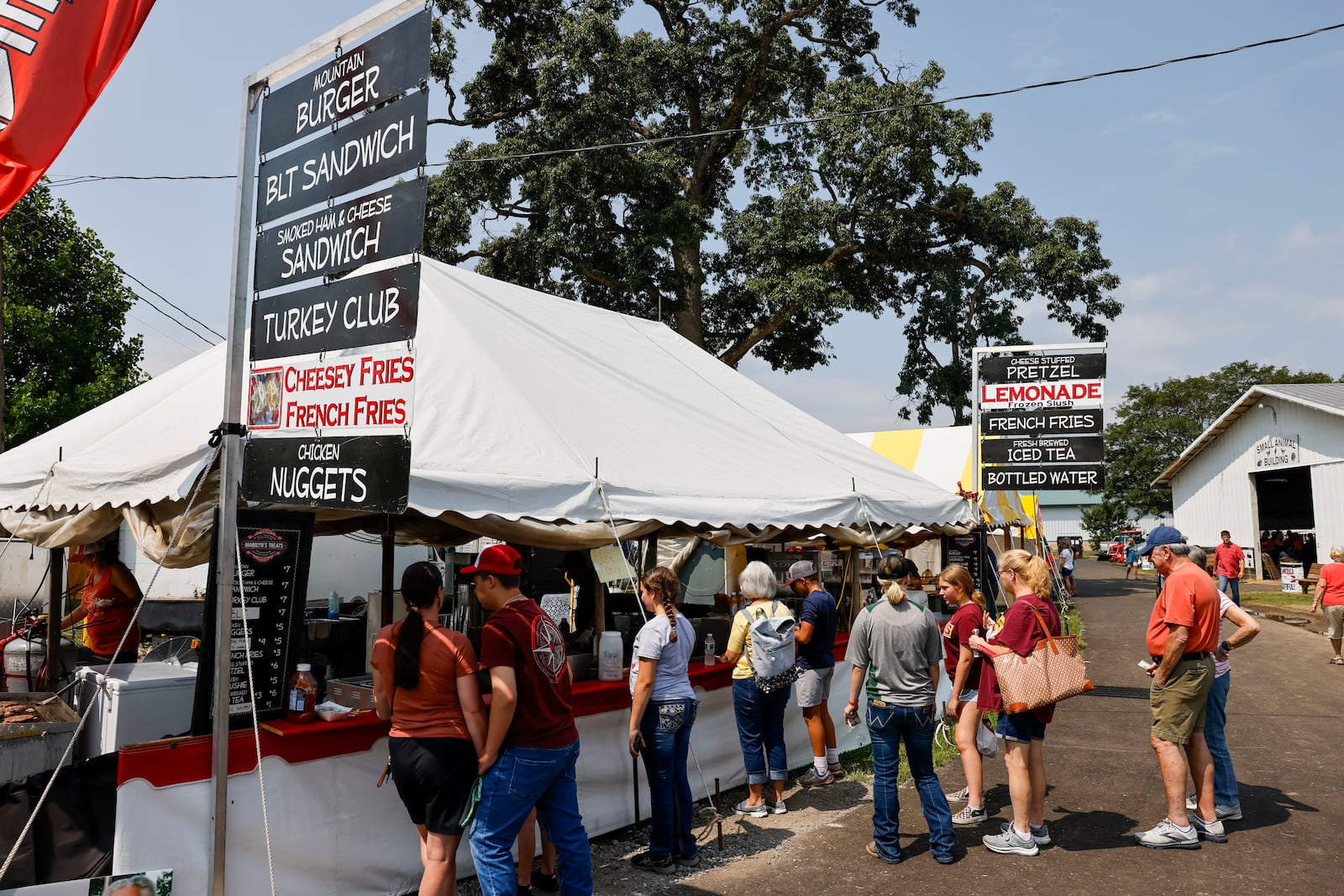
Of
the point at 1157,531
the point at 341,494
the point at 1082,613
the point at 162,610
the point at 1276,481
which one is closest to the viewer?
the point at 341,494

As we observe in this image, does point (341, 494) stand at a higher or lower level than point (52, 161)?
lower

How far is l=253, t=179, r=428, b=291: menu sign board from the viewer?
347 centimetres

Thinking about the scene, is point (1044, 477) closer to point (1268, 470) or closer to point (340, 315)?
point (340, 315)

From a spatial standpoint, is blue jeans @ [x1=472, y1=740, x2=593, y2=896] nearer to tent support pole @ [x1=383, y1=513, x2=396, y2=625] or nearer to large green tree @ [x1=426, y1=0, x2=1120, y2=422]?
tent support pole @ [x1=383, y1=513, x2=396, y2=625]

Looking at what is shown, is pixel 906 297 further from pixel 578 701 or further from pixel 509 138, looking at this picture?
pixel 578 701

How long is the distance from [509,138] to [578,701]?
15.2 metres

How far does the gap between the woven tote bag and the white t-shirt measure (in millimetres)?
1776

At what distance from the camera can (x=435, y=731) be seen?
3.73 metres

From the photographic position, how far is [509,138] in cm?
1831

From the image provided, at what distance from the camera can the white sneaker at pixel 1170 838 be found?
5324mm

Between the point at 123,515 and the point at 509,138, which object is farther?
the point at 509,138

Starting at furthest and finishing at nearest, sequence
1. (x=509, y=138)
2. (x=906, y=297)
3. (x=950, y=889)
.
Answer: (x=906, y=297) → (x=509, y=138) → (x=950, y=889)

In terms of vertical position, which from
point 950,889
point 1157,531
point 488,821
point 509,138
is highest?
point 509,138

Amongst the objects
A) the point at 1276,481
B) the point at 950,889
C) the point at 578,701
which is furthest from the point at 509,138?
the point at 1276,481
